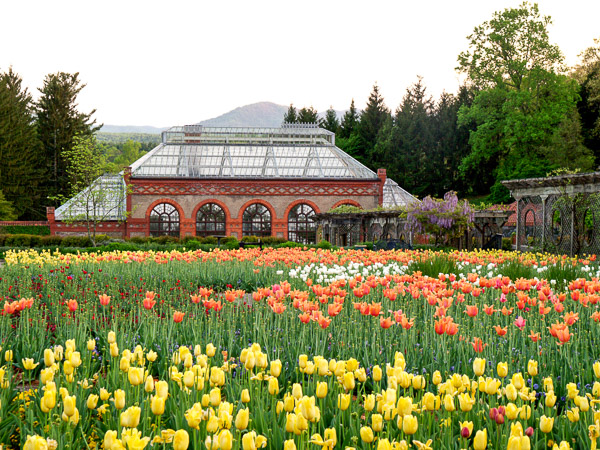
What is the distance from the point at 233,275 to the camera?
32.7 ft

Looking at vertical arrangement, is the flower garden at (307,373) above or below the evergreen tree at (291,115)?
below

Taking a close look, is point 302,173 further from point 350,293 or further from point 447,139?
point 350,293

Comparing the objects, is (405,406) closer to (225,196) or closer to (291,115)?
(225,196)

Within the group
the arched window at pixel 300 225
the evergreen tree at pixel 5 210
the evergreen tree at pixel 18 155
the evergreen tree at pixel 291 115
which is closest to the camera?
the arched window at pixel 300 225

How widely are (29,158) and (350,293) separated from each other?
4693 centimetres

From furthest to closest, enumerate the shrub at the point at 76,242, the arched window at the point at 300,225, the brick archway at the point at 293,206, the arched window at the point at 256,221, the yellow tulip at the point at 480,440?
the arched window at the point at 300,225 < the brick archway at the point at 293,206 < the arched window at the point at 256,221 < the shrub at the point at 76,242 < the yellow tulip at the point at 480,440

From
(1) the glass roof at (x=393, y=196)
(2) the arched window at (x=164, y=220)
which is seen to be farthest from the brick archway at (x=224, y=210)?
(1) the glass roof at (x=393, y=196)

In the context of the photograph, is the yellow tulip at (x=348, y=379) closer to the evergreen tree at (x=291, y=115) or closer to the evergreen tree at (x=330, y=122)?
the evergreen tree at (x=330, y=122)

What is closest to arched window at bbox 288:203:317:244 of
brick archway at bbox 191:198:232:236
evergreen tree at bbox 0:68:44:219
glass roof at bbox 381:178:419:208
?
brick archway at bbox 191:198:232:236

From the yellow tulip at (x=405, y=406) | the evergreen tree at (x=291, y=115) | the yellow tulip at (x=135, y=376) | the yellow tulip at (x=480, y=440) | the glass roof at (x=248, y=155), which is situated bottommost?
the yellow tulip at (x=480, y=440)

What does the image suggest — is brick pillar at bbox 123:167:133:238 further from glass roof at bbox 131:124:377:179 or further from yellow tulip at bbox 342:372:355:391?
yellow tulip at bbox 342:372:355:391

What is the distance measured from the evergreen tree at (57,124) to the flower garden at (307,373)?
142 feet

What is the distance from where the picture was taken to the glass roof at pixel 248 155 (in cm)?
3672

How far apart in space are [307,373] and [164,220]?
32.4 m
